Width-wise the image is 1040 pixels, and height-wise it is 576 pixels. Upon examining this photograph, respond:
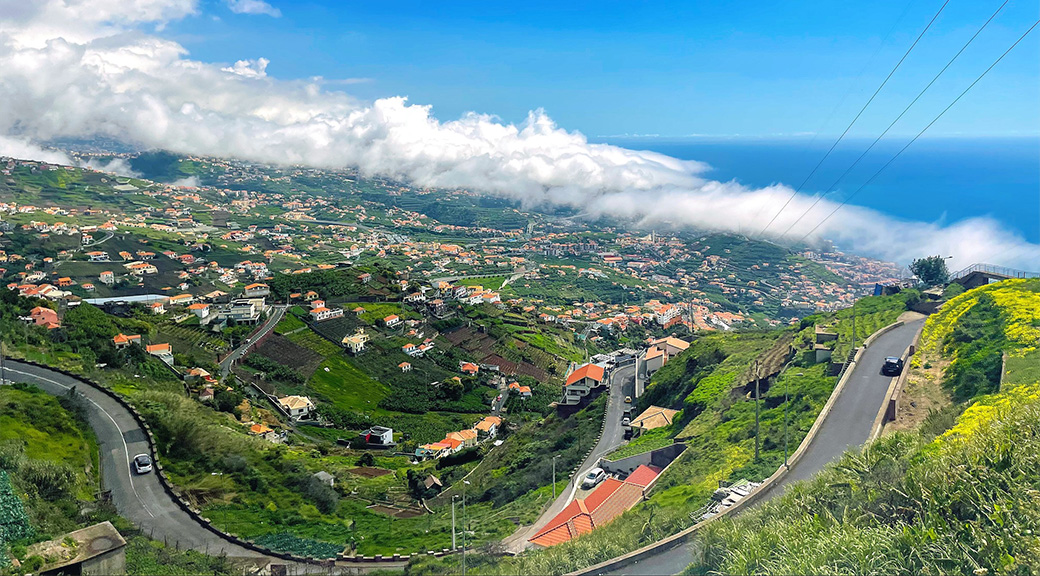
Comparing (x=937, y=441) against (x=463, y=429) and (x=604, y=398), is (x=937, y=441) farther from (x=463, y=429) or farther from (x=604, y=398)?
(x=463, y=429)

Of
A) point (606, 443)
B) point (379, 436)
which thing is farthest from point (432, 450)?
point (606, 443)

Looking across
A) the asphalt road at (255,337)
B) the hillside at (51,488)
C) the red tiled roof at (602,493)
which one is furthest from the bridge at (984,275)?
the asphalt road at (255,337)

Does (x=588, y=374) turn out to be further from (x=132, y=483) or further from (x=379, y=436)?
(x=132, y=483)

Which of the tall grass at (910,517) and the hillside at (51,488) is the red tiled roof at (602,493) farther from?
the hillside at (51,488)

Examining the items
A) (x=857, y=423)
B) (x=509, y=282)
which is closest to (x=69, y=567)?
(x=857, y=423)

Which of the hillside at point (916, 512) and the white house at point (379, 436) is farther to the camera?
the white house at point (379, 436)

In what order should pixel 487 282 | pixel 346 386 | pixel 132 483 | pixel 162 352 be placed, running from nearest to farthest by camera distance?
1. pixel 132 483
2. pixel 162 352
3. pixel 346 386
4. pixel 487 282
